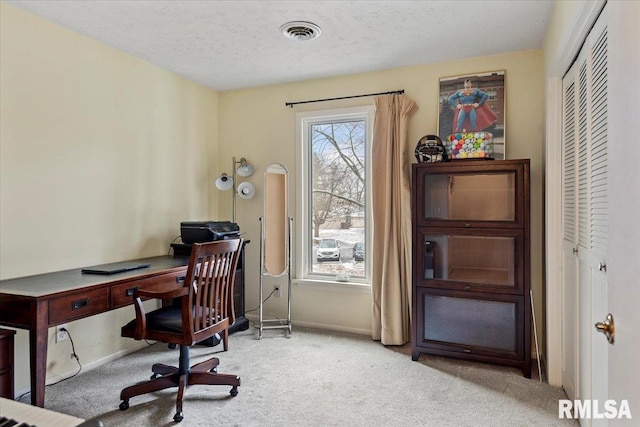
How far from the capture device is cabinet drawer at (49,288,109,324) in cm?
209

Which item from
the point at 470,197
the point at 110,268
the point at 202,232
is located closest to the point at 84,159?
the point at 110,268

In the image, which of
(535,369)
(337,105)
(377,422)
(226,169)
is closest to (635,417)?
(377,422)

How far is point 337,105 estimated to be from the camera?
3812mm

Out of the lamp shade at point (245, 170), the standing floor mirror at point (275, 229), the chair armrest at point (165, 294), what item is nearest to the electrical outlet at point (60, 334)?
the chair armrest at point (165, 294)

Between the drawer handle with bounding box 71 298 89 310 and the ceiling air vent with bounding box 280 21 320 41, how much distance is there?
7.06 feet

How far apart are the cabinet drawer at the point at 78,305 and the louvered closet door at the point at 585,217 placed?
2.60 meters

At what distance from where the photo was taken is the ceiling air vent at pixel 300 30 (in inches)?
106

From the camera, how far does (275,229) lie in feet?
12.3

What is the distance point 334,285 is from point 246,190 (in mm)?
1290

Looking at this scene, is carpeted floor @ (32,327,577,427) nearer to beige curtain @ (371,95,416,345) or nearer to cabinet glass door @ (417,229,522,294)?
beige curtain @ (371,95,416,345)

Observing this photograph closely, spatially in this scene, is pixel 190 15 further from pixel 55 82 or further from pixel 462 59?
pixel 462 59

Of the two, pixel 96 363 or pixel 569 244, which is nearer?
pixel 569 244

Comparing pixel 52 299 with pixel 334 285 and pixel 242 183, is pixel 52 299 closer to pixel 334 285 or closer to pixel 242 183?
pixel 242 183

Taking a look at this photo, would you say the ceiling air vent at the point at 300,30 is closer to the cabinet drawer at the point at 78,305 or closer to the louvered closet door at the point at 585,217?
the louvered closet door at the point at 585,217
